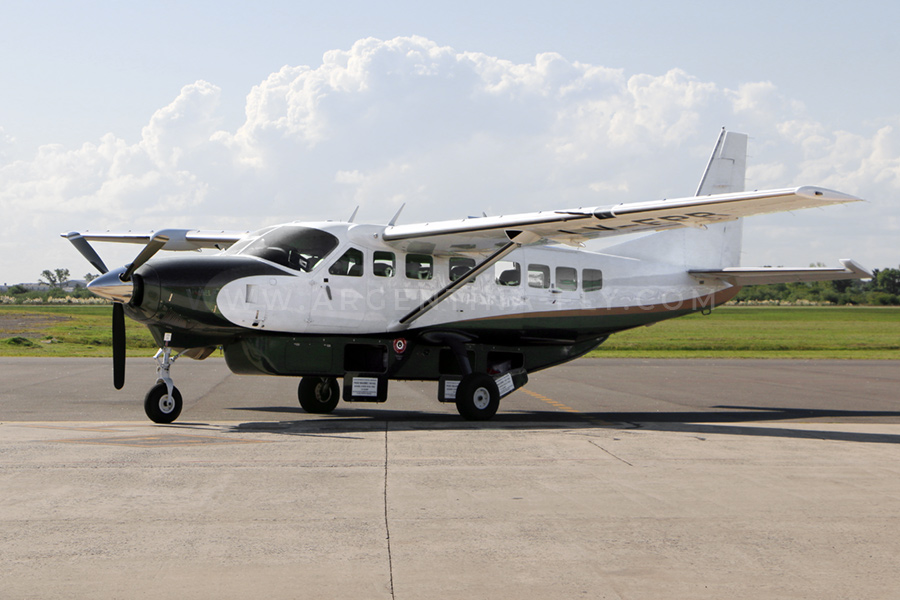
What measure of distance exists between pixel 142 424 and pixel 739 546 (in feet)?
30.7

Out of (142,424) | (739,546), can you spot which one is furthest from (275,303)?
(739,546)

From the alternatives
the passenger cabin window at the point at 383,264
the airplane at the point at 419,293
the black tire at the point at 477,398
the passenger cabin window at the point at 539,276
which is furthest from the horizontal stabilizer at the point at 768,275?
the passenger cabin window at the point at 383,264

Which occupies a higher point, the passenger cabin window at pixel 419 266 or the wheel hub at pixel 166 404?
the passenger cabin window at pixel 419 266

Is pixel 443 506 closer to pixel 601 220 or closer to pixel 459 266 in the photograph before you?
pixel 601 220

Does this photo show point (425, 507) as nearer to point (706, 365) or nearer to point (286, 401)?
point (286, 401)

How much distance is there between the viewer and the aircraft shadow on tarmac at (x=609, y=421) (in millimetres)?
11930

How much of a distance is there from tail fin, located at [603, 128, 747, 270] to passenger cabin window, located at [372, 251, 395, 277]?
4971 millimetres

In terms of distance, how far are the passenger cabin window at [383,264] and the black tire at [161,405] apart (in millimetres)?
3779

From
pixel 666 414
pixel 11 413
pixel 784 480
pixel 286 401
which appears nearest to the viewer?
pixel 784 480

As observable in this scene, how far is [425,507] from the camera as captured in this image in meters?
6.84

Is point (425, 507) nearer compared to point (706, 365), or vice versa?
point (425, 507)

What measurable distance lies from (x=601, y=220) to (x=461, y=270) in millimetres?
3019

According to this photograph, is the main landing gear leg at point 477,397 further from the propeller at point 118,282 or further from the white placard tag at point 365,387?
the propeller at point 118,282

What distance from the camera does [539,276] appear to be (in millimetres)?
15547
